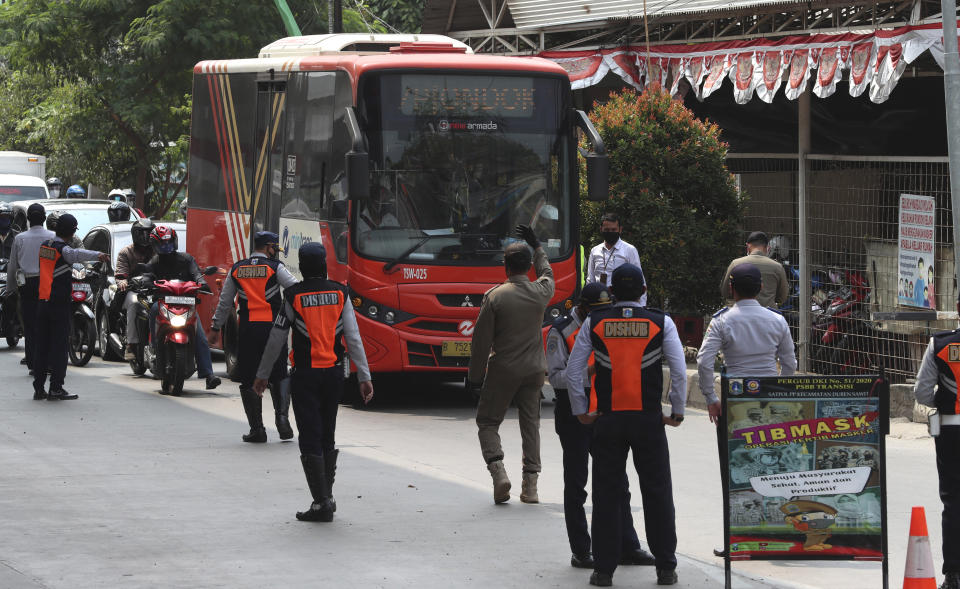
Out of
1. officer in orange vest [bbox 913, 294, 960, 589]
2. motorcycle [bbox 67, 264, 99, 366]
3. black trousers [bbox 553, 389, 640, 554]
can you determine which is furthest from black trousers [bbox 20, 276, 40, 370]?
officer in orange vest [bbox 913, 294, 960, 589]

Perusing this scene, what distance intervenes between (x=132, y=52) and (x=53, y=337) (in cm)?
1757

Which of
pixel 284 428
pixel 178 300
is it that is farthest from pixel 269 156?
pixel 284 428

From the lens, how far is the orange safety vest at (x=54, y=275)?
45.8 ft

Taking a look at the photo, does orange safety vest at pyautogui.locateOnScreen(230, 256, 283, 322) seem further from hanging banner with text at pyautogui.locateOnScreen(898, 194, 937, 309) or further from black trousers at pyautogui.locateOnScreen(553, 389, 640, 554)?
hanging banner with text at pyautogui.locateOnScreen(898, 194, 937, 309)

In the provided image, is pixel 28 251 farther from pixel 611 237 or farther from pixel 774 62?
pixel 774 62

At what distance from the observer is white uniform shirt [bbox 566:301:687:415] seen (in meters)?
7.15

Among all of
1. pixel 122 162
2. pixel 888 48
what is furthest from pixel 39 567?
pixel 122 162

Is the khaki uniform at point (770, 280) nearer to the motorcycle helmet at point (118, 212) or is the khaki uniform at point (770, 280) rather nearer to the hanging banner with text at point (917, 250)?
the hanging banner with text at point (917, 250)

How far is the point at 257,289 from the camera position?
1177cm

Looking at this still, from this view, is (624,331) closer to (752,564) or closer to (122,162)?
(752,564)

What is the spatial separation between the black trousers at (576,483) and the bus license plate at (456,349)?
6.00 meters

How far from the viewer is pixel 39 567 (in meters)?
7.36

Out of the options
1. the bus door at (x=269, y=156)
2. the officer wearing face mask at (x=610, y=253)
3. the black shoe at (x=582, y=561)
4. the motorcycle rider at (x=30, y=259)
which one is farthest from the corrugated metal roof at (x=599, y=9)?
the black shoe at (x=582, y=561)

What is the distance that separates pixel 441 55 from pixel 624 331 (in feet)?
26.5
